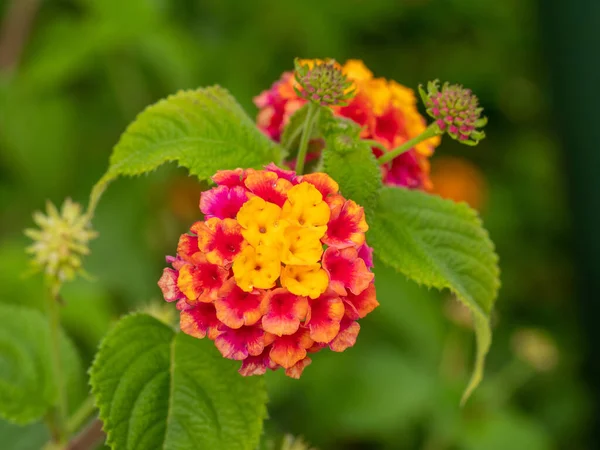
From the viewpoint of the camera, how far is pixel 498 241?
2803mm

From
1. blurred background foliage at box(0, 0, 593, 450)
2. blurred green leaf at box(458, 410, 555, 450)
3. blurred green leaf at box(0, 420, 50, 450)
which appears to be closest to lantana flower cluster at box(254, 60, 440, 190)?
blurred green leaf at box(0, 420, 50, 450)

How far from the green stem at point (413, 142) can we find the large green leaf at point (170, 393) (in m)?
0.29

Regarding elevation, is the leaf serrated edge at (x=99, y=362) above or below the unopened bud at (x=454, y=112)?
below

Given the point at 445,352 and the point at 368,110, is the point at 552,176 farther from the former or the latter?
the point at 368,110

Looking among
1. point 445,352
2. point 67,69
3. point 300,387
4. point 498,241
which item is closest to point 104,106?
point 67,69

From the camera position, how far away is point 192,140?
36.6 inches

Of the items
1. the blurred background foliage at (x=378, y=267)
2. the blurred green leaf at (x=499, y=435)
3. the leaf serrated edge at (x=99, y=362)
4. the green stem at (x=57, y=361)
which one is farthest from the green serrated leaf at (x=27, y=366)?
the blurred green leaf at (x=499, y=435)

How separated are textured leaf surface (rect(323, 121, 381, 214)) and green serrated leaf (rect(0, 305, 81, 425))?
551mm

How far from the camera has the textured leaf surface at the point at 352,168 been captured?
34.4 inches

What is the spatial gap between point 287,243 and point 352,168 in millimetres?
141

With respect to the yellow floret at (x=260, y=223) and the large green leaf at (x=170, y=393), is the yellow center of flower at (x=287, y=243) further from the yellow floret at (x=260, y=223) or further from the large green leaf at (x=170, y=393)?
the large green leaf at (x=170, y=393)

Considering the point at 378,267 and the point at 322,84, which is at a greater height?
the point at 322,84

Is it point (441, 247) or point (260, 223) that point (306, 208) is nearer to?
point (260, 223)

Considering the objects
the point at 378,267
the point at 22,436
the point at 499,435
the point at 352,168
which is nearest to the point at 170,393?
the point at 352,168
